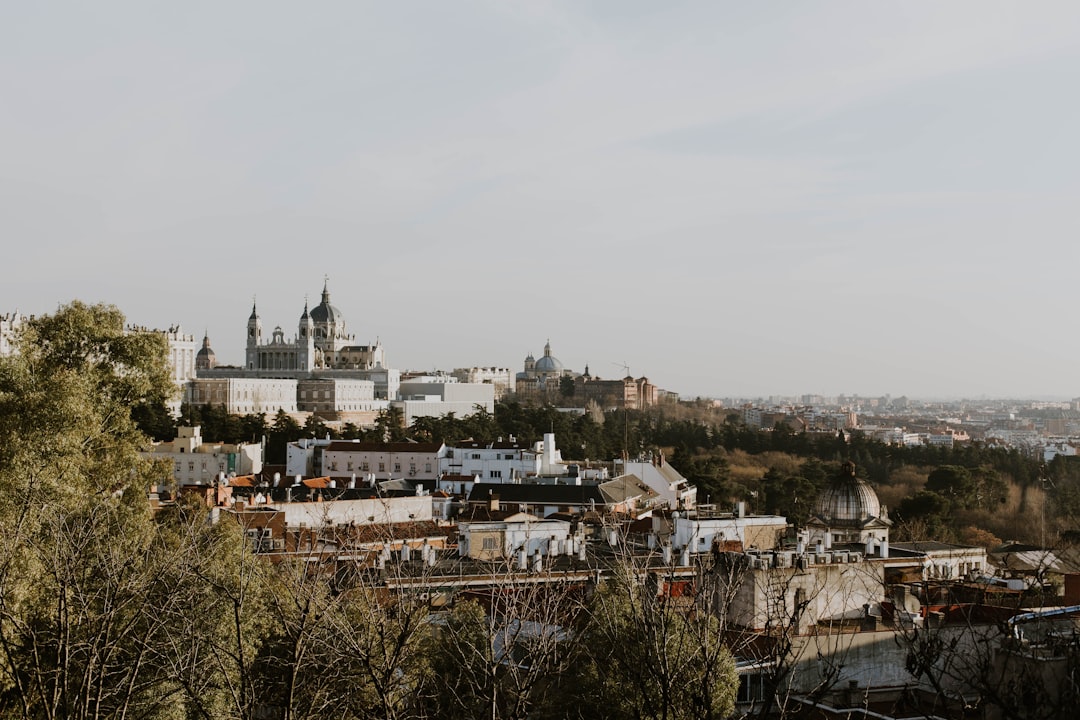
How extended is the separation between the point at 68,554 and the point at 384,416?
68367mm

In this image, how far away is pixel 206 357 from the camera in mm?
139875

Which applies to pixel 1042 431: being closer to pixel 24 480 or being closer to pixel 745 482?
pixel 745 482

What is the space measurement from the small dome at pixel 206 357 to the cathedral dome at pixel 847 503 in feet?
363

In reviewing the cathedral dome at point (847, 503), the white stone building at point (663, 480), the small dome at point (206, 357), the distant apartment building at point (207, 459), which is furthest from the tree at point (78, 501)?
the small dome at point (206, 357)

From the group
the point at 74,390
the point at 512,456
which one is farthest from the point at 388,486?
the point at 74,390

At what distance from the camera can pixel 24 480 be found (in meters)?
16.4

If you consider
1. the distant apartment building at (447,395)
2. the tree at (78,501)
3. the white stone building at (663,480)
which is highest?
the distant apartment building at (447,395)

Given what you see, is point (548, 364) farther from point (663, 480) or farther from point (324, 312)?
point (663, 480)

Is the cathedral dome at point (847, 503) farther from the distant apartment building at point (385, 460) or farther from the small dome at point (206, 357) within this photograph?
the small dome at point (206, 357)

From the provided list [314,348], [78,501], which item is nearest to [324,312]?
[314,348]

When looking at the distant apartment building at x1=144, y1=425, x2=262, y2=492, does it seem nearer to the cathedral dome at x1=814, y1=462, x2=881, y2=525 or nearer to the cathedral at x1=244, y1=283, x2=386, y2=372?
the cathedral dome at x1=814, y1=462, x2=881, y2=525

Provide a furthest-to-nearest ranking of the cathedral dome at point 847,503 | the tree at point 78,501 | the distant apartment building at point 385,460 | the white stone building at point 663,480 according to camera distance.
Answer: the distant apartment building at point 385,460 < the white stone building at point 663,480 < the cathedral dome at point 847,503 < the tree at point 78,501

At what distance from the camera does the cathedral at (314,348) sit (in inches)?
5133

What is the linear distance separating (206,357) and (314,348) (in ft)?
44.6
